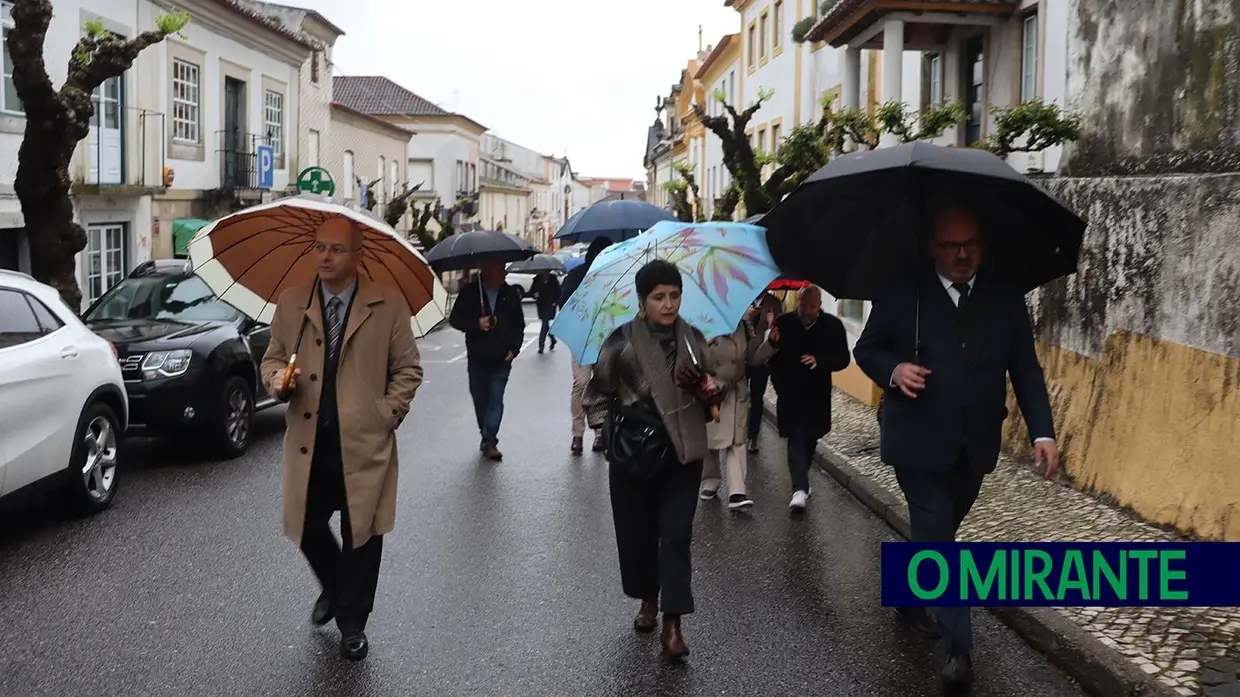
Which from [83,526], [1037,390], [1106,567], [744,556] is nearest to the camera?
[1106,567]

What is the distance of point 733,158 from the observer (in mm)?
16234

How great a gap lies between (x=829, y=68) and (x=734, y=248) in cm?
1889

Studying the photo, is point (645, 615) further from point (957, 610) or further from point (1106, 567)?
point (1106, 567)

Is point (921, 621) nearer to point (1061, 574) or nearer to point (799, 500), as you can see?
point (1061, 574)

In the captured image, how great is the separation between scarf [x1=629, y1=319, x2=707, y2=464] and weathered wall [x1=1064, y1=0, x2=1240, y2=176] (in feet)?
13.5

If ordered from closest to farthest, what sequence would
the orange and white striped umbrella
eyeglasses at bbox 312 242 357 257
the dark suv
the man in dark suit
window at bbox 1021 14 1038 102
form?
the man in dark suit < eyeglasses at bbox 312 242 357 257 < the orange and white striped umbrella < the dark suv < window at bbox 1021 14 1038 102

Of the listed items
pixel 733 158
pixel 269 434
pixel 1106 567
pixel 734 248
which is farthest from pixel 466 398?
pixel 1106 567

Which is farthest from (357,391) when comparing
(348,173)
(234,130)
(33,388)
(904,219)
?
(348,173)

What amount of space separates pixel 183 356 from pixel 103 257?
1170 centimetres

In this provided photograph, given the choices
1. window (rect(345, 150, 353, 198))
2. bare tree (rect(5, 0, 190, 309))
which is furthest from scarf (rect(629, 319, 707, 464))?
window (rect(345, 150, 353, 198))

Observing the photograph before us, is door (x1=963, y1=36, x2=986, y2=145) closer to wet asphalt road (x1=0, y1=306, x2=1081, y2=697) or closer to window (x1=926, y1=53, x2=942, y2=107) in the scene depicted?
window (x1=926, y1=53, x2=942, y2=107)

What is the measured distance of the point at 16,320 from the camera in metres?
7.64

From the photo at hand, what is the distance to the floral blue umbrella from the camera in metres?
5.99

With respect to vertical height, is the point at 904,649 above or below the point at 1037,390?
below
